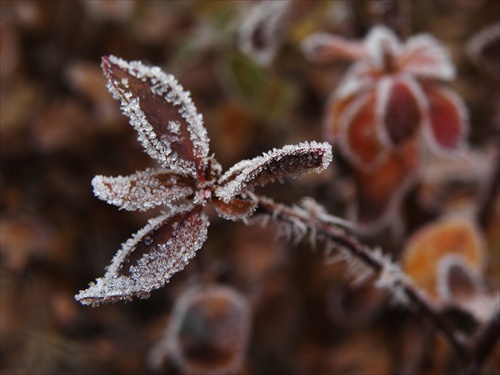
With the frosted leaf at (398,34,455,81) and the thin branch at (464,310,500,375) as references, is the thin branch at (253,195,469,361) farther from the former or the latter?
the frosted leaf at (398,34,455,81)

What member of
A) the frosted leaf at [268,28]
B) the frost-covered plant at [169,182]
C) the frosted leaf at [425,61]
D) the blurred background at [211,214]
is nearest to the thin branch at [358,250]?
the frost-covered plant at [169,182]

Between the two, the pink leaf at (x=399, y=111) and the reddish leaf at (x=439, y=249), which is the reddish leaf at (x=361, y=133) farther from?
the reddish leaf at (x=439, y=249)

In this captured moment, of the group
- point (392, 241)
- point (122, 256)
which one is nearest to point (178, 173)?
point (122, 256)

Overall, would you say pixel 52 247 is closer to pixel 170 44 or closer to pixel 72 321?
pixel 72 321

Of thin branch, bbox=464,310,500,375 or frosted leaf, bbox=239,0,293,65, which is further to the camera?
frosted leaf, bbox=239,0,293,65

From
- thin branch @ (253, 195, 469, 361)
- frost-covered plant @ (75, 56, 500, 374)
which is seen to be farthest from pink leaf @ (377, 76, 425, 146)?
frost-covered plant @ (75, 56, 500, 374)

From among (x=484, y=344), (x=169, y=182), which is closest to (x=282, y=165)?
(x=169, y=182)

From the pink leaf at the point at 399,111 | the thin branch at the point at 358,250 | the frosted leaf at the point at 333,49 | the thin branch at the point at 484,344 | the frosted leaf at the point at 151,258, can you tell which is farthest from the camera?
the frosted leaf at the point at 333,49

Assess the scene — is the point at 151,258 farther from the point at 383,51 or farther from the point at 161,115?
the point at 383,51
